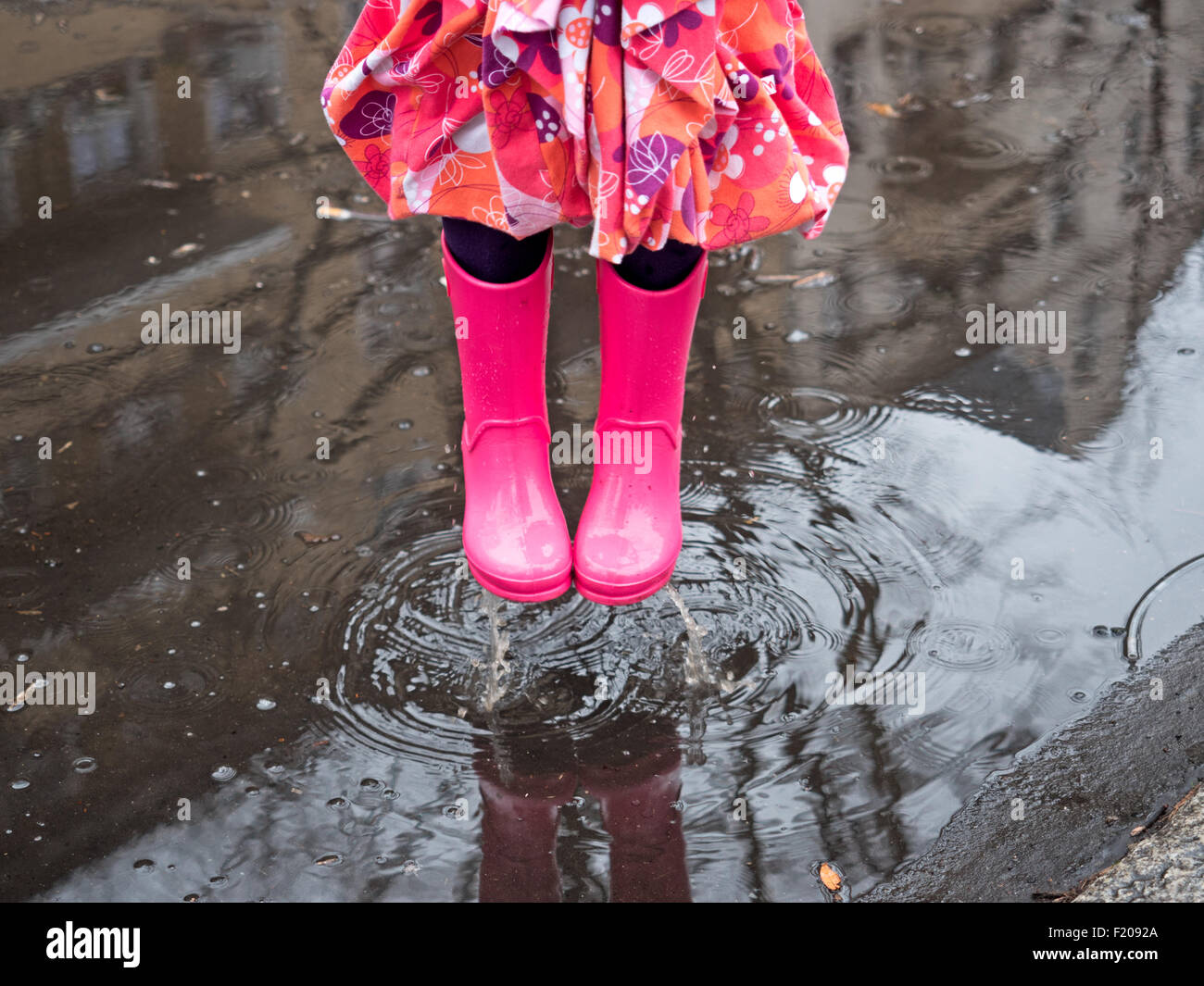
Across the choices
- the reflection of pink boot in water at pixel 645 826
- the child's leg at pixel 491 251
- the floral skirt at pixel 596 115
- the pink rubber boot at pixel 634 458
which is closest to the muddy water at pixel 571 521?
the reflection of pink boot in water at pixel 645 826

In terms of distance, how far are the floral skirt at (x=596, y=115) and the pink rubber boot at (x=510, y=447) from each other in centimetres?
18

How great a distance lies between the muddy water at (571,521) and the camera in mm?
1731

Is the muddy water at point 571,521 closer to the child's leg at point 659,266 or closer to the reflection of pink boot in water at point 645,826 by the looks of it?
the reflection of pink boot in water at point 645,826

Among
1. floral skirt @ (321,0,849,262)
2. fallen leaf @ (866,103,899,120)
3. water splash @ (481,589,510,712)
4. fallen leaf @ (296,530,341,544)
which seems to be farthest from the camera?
fallen leaf @ (866,103,899,120)

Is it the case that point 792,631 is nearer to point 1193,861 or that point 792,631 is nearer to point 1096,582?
point 1096,582

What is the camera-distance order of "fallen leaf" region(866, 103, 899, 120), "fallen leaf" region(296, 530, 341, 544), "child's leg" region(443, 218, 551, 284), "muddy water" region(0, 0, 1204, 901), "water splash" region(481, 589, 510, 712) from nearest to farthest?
"child's leg" region(443, 218, 551, 284)
"muddy water" region(0, 0, 1204, 901)
"water splash" region(481, 589, 510, 712)
"fallen leaf" region(296, 530, 341, 544)
"fallen leaf" region(866, 103, 899, 120)

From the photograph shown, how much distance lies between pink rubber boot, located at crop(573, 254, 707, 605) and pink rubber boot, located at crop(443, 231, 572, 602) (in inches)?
2.3

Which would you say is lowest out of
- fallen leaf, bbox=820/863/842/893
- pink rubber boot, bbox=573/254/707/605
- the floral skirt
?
fallen leaf, bbox=820/863/842/893

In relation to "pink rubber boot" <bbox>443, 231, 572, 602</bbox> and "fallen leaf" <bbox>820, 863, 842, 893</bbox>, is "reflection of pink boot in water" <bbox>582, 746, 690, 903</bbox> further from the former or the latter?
"pink rubber boot" <bbox>443, 231, 572, 602</bbox>

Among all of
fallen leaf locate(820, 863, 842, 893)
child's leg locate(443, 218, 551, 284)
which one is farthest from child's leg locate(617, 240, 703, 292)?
fallen leaf locate(820, 863, 842, 893)

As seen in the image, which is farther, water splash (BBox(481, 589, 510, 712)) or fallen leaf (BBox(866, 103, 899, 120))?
fallen leaf (BBox(866, 103, 899, 120))

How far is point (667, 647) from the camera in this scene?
2006 millimetres

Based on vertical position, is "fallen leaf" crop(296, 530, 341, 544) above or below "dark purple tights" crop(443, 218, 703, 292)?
below

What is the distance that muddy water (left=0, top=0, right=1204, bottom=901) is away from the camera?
173 centimetres
